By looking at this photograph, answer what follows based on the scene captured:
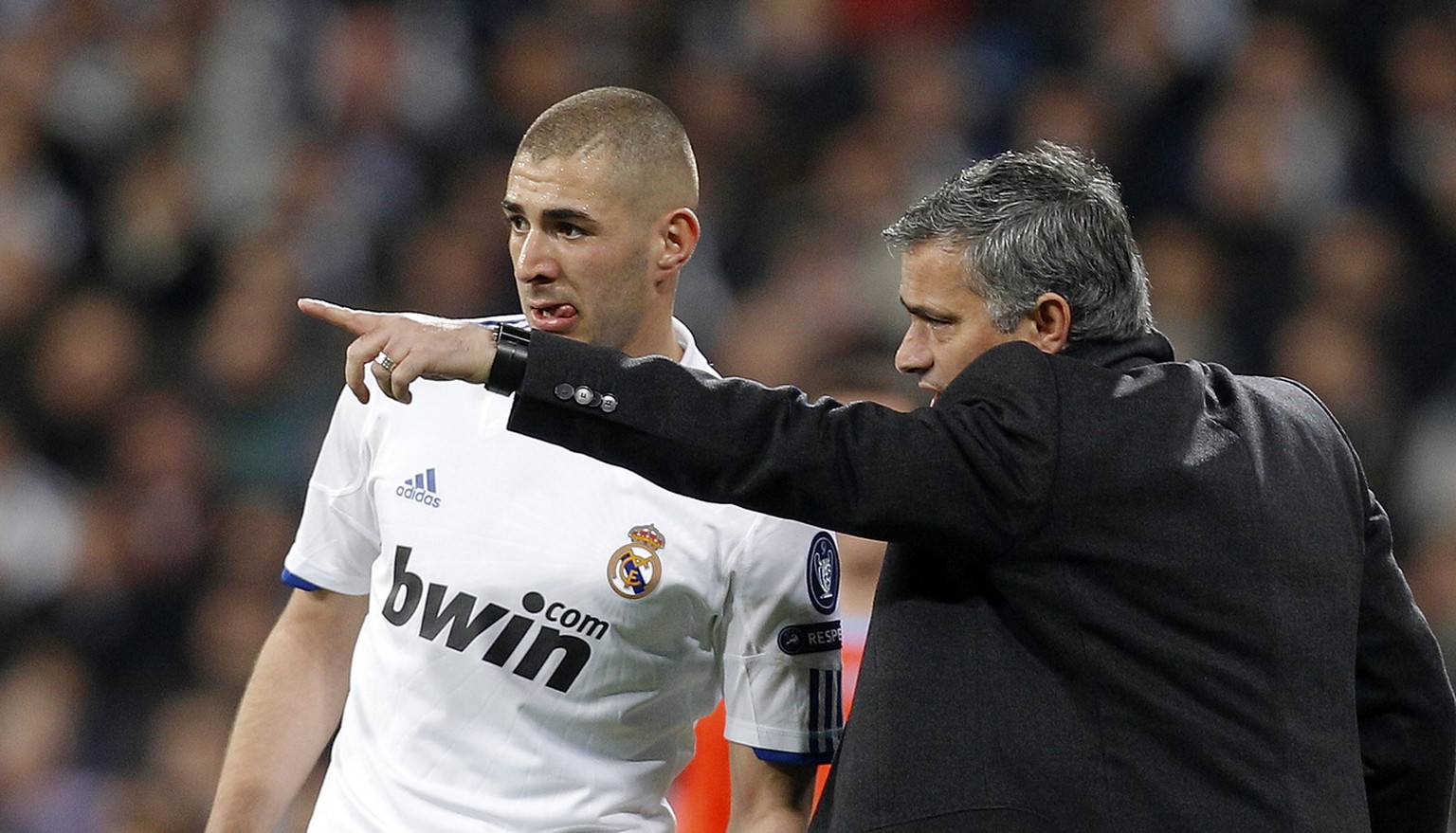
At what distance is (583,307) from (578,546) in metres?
0.35

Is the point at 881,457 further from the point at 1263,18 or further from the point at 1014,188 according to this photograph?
the point at 1263,18

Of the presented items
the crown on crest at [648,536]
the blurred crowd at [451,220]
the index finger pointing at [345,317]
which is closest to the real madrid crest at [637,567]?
the crown on crest at [648,536]

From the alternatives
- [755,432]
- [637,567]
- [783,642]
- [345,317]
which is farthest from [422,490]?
[755,432]

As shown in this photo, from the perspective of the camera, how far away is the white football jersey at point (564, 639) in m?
2.70

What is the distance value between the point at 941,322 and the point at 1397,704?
2.61 feet

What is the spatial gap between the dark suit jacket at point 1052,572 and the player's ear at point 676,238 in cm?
72

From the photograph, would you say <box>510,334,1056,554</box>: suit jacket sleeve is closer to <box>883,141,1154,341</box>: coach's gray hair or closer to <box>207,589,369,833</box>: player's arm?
<box>883,141,1154,341</box>: coach's gray hair

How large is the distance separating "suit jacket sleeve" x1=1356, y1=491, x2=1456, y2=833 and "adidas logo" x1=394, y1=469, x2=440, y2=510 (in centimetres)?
130

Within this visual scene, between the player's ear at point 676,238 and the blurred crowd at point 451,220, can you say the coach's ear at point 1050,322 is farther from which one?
the blurred crowd at point 451,220

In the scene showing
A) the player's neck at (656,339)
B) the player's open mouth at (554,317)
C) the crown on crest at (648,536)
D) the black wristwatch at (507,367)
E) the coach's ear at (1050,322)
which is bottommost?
the crown on crest at (648,536)

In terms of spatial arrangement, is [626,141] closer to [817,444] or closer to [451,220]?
[817,444]

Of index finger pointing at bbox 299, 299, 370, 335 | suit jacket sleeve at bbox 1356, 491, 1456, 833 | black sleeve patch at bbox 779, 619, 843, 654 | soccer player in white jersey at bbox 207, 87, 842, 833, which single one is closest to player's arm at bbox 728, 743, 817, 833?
soccer player in white jersey at bbox 207, 87, 842, 833

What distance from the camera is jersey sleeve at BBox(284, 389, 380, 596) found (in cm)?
294

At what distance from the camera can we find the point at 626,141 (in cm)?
284
